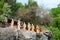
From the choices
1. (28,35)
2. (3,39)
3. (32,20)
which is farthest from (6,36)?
(32,20)

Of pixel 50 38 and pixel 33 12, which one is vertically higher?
pixel 33 12

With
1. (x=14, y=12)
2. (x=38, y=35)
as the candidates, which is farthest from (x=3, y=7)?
(x=38, y=35)

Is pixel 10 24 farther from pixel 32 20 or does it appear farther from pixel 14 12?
pixel 14 12

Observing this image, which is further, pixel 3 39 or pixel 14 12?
pixel 14 12

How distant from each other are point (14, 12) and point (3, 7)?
1.29 metres

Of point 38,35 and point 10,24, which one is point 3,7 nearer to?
point 10,24

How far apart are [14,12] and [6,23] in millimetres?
6272

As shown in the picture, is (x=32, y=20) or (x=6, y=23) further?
(x=32, y=20)

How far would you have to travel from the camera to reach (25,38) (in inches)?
537

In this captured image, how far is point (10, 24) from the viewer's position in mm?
15508

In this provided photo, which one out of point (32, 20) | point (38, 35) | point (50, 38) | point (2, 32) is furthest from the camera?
point (32, 20)

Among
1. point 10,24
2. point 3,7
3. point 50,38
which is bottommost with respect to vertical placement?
point 50,38

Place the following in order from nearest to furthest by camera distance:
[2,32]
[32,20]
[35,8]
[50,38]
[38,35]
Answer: [2,32]
[38,35]
[50,38]
[32,20]
[35,8]

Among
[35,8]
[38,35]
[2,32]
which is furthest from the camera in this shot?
[35,8]
